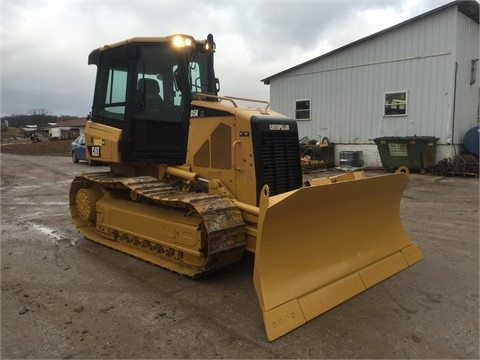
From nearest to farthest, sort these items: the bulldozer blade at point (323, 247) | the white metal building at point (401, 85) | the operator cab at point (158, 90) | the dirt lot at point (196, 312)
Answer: the dirt lot at point (196, 312), the bulldozer blade at point (323, 247), the operator cab at point (158, 90), the white metal building at point (401, 85)

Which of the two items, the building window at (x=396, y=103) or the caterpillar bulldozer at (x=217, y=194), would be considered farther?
the building window at (x=396, y=103)

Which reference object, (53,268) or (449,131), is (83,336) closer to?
(53,268)

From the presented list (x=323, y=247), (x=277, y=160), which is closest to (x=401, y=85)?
(x=277, y=160)

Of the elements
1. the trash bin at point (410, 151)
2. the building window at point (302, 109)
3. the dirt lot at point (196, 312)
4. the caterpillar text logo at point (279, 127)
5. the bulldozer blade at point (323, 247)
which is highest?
the building window at point (302, 109)

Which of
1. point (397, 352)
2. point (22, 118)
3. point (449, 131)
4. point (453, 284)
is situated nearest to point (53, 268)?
point (397, 352)

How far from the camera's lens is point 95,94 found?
21.6 ft

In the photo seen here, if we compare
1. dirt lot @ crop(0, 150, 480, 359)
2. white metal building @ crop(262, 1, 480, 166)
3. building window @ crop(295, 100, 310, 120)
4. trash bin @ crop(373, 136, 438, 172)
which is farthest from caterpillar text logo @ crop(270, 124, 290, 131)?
building window @ crop(295, 100, 310, 120)

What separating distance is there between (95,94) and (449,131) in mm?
12831

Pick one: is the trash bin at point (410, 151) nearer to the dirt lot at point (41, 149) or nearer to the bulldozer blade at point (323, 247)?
the bulldozer blade at point (323, 247)

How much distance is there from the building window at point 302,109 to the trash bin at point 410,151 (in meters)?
4.53

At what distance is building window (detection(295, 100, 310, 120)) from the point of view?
764 inches

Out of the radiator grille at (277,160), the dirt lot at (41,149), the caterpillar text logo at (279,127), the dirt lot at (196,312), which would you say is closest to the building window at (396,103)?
the dirt lot at (196,312)

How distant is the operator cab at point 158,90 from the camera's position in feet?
18.4

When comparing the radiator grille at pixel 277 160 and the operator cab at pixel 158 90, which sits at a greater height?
the operator cab at pixel 158 90
